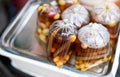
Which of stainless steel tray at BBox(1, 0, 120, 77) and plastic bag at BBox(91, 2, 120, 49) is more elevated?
plastic bag at BBox(91, 2, 120, 49)

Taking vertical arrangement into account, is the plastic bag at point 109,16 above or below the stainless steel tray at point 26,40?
above

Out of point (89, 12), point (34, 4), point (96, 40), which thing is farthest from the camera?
point (34, 4)

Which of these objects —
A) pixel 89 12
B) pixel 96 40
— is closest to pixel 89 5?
pixel 89 12

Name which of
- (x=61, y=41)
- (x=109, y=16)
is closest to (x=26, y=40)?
(x=61, y=41)

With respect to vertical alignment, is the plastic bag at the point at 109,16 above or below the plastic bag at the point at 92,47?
above

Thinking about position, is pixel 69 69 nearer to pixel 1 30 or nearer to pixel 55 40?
pixel 55 40
